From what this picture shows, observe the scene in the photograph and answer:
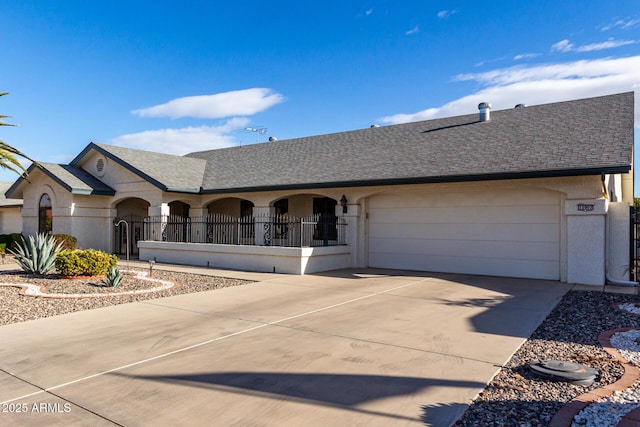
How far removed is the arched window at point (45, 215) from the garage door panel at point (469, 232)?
17.3 meters

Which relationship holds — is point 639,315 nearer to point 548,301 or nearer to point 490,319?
point 548,301

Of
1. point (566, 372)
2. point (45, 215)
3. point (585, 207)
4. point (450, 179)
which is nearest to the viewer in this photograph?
point (566, 372)

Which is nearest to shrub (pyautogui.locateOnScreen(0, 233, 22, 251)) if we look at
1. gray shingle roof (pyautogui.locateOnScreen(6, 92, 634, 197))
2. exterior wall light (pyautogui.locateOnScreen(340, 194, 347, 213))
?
gray shingle roof (pyautogui.locateOnScreen(6, 92, 634, 197))

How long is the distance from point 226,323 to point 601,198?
34.9 ft

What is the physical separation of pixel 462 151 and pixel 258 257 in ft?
26.9

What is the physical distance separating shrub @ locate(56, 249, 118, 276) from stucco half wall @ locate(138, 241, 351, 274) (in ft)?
14.3

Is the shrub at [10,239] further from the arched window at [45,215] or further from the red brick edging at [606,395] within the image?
the red brick edging at [606,395]

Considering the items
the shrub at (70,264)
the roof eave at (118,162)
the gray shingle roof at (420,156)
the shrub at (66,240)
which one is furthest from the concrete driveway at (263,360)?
the shrub at (66,240)

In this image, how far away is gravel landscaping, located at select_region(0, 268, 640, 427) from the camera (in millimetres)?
4422

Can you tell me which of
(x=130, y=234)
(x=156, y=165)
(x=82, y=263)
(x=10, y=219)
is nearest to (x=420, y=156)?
(x=82, y=263)

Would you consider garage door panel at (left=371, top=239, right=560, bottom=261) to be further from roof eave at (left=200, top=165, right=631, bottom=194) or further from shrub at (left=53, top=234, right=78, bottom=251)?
shrub at (left=53, top=234, right=78, bottom=251)

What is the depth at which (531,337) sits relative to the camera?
700 cm

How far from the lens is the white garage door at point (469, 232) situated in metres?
13.5

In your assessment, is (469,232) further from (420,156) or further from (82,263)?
(82,263)
